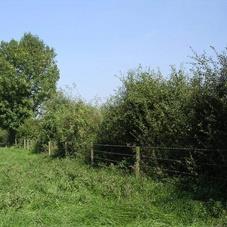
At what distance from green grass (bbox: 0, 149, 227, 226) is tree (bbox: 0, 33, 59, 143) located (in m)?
41.0

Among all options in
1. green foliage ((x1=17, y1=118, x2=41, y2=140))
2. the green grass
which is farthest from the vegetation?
green foliage ((x1=17, y1=118, x2=41, y2=140))

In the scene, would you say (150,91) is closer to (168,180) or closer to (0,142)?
(168,180)

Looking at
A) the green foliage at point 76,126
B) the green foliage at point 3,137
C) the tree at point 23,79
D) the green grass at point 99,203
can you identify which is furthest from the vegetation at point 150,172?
the green foliage at point 3,137

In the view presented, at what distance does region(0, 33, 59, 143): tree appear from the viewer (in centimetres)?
5788

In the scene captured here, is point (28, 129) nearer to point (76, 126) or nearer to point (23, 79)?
point (23, 79)

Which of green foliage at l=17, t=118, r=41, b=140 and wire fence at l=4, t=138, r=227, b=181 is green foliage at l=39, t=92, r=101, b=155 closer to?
wire fence at l=4, t=138, r=227, b=181

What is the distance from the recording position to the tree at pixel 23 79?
57875 mm

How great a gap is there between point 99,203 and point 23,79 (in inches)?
1810

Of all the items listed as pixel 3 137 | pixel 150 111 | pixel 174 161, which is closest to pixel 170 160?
pixel 174 161

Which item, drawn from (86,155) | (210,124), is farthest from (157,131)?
(86,155)

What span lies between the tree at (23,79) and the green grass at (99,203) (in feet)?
135

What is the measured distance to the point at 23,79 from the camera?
189 feet

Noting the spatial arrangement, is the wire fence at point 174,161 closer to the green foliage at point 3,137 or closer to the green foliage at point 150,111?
the green foliage at point 150,111

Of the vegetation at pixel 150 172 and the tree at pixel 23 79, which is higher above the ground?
the tree at pixel 23 79
